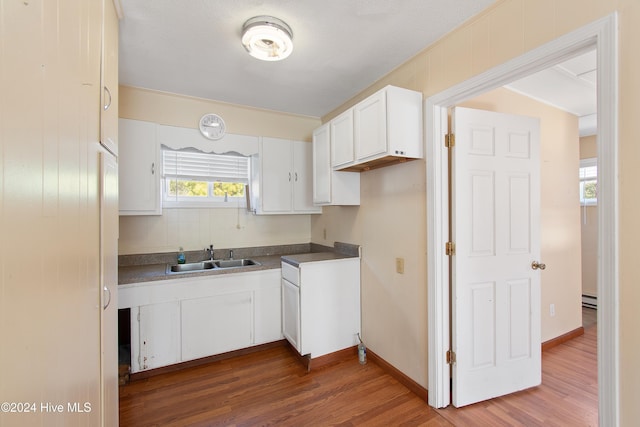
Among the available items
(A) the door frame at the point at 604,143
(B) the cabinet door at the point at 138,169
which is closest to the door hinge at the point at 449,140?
(A) the door frame at the point at 604,143

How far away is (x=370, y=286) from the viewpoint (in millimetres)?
2590

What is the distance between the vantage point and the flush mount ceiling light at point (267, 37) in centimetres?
162

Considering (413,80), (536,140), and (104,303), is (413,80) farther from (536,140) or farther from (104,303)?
(104,303)

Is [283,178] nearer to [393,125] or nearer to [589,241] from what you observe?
[393,125]

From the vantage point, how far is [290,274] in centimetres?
258

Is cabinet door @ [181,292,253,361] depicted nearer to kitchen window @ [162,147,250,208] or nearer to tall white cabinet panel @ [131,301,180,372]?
tall white cabinet panel @ [131,301,180,372]

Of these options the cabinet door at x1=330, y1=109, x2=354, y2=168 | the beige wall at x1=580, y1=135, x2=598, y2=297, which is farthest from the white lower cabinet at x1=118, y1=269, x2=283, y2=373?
the beige wall at x1=580, y1=135, x2=598, y2=297

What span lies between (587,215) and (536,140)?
3062 mm

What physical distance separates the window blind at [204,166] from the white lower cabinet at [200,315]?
1.15m

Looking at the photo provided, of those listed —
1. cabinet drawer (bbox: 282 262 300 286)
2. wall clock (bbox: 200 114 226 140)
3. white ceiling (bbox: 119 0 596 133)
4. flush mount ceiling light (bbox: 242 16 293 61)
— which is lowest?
cabinet drawer (bbox: 282 262 300 286)

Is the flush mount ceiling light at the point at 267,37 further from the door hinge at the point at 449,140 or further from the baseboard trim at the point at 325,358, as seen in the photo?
the baseboard trim at the point at 325,358

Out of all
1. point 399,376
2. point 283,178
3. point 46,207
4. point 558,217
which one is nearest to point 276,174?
point 283,178

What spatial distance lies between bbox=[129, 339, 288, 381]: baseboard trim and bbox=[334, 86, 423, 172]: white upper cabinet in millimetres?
2045

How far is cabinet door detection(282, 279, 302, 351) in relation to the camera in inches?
96.2
